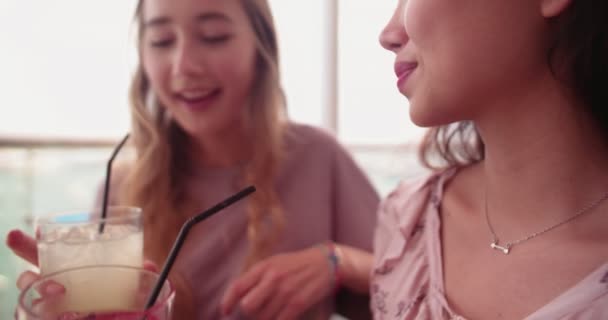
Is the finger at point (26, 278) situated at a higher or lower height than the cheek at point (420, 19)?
lower

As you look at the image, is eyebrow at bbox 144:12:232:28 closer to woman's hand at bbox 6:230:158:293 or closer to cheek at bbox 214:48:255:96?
cheek at bbox 214:48:255:96

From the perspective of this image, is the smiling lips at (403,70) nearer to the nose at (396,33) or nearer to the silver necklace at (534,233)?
the nose at (396,33)

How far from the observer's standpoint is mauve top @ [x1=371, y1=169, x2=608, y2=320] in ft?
1.87

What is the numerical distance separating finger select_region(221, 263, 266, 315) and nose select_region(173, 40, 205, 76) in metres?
0.48

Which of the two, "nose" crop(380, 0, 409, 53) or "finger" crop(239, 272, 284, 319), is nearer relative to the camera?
"nose" crop(380, 0, 409, 53)

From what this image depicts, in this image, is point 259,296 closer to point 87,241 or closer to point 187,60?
point 87,241

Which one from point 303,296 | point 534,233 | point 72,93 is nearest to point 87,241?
point 303,296

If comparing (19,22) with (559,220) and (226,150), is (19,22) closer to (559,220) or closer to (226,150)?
(226,150)

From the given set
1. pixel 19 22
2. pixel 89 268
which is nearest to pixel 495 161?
pixel 89 268

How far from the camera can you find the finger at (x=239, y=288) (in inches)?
35.9

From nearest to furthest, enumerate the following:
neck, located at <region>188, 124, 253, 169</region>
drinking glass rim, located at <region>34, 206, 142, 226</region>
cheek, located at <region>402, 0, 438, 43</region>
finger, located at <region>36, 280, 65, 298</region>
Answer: finger, located at <region>36, 280, 65, 298</region>, cheek, located at <region>402, 0, 438, 43</region>, drinking glass rim, located at <region>34, 206, 142, 226</region>, neck, located at <region>188, 124, 253, 169</region>

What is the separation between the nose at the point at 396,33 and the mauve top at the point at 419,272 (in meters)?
0.31

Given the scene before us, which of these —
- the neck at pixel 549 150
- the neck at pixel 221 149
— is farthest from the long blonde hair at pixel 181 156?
the neck at pixel 549 150

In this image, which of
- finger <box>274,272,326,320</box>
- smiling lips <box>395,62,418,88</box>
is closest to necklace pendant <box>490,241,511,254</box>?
smiling lips <box>395,62,418,88</box>
